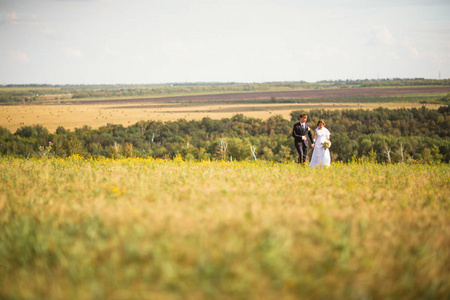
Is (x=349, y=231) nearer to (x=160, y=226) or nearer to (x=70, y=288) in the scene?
(x=160, y=226)

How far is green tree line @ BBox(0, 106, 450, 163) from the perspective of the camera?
8919cm

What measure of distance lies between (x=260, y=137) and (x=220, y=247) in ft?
376

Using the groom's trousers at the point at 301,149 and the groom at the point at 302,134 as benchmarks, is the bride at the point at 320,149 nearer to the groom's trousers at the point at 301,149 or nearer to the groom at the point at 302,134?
the groom at the point at 302,134

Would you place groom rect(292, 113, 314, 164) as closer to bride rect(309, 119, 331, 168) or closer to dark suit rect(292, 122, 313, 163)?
dark suit rect(292, 122, 313, 163)

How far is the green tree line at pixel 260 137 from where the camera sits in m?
89.2

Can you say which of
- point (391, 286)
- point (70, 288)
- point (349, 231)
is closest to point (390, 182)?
point (349, 231)

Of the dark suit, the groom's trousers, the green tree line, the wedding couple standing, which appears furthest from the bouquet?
the green tree line

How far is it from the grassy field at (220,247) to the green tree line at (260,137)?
6357 cm

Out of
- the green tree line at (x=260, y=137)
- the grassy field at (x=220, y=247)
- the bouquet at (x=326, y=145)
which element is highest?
the bouquet at (x=326, y=145)

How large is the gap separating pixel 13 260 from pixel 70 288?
152cm

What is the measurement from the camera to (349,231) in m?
5.89

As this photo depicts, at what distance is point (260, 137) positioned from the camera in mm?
118875

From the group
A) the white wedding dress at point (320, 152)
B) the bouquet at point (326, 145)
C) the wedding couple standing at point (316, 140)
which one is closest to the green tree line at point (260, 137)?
the wedding couple standing at point (316, 140)

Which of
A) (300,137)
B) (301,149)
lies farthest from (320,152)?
(300,137)
